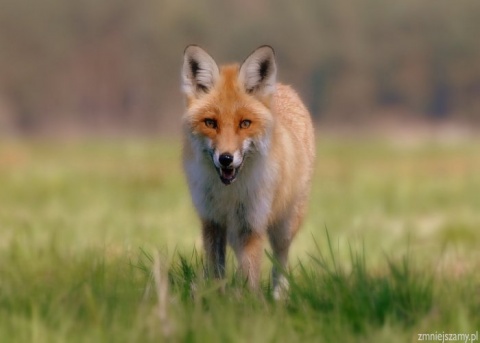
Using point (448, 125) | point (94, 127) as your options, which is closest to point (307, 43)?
point (448, 125)

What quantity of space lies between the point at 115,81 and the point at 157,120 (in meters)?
7.59

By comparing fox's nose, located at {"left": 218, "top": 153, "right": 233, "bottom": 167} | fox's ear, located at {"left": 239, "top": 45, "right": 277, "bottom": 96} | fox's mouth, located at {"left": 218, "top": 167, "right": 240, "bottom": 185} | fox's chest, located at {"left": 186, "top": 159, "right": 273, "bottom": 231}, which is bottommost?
fox's chest, located at {"left": 186, "top": 159, "right": 273, "bottom": 231}

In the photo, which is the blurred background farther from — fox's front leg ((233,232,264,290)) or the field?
fox's front leg ((233,232,264,290))

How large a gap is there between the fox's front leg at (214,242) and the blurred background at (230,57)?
65624 mm

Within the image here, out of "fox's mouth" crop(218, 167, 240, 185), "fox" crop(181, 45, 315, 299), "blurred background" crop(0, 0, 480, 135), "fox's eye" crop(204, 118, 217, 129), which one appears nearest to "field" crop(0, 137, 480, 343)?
"fox" crop(181, 45, 315, 299)

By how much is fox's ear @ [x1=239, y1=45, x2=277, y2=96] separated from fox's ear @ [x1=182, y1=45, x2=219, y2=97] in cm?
21

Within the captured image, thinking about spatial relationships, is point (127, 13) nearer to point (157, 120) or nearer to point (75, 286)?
point (157, 120)

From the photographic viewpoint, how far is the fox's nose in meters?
6.27

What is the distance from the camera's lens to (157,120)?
244 ft

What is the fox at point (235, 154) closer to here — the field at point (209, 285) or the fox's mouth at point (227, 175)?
the fox's mouth at point (227, 175)

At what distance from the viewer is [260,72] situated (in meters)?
6.89

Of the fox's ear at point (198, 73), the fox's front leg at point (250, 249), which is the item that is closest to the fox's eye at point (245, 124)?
the fox's ear at point (198, 73)

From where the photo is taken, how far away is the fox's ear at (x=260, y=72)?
266 inches

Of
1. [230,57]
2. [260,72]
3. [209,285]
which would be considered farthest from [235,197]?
[230,57]
